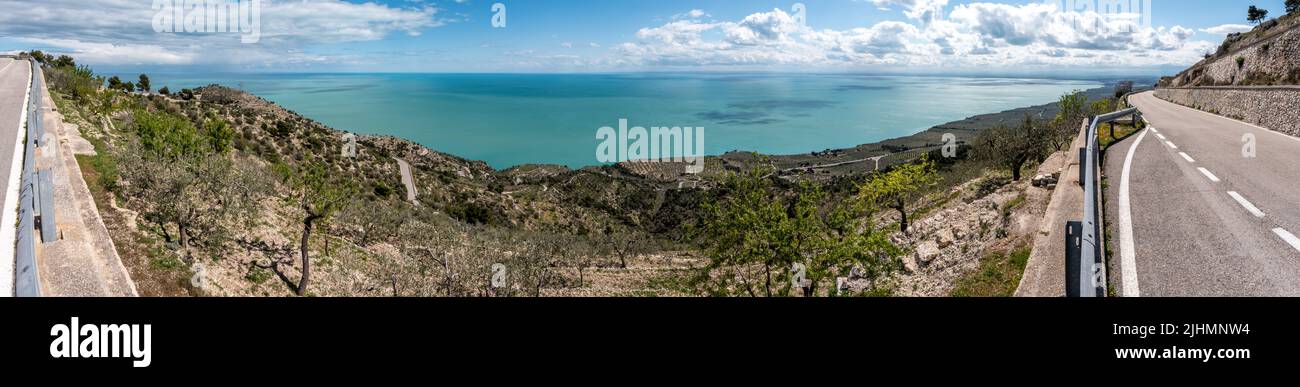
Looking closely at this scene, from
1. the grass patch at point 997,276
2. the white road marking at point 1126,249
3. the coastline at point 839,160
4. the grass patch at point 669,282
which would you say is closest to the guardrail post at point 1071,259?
the white road marking at point 1126,249

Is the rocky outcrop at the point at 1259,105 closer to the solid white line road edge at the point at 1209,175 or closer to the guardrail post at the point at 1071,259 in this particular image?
the solid white line road edge at the point at 1209,175

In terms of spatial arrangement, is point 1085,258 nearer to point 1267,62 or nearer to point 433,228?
point 433,228

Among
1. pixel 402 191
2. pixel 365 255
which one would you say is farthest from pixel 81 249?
pixel 402 191

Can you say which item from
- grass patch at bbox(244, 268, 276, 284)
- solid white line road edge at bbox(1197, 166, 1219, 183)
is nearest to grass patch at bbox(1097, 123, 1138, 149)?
solid white line road edge at bbox(1197, 166, 1219, 183)

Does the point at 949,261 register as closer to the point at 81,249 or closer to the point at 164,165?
the point at 81,249

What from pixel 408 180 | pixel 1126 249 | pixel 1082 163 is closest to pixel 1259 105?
pixel 1082 163

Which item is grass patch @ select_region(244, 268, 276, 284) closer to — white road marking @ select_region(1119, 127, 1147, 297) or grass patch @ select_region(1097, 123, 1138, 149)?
white road marking @ select_region(1119, 127, 1147, 297)
